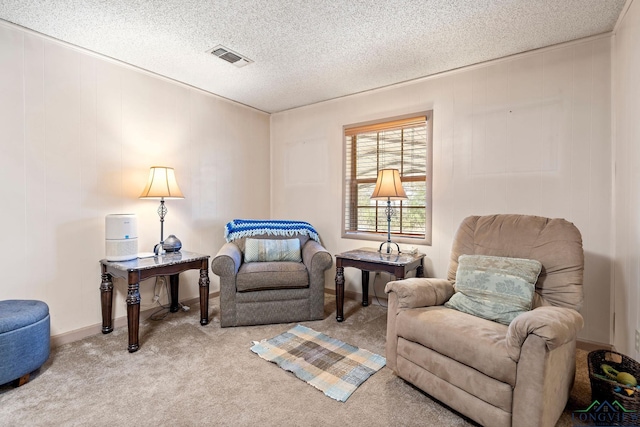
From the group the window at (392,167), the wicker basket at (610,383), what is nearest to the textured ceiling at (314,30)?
the window at (392,167)

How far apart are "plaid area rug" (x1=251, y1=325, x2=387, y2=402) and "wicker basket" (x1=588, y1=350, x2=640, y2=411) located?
3.58 feet

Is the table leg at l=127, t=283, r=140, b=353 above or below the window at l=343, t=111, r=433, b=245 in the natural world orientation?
below

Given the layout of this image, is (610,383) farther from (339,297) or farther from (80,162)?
(80,162)

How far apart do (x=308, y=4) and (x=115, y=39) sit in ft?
4.91

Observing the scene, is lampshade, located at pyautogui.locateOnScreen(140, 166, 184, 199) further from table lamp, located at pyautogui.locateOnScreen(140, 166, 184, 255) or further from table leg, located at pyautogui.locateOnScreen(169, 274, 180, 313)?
table leg, located at pyautogui.locateOnScreen(169, 274, 180, 313)

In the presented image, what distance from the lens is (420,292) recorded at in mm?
1855

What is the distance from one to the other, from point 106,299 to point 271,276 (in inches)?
51.8

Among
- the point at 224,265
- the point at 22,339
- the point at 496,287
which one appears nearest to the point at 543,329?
the point at 496,287

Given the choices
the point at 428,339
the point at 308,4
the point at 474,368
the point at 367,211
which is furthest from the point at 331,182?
the point at 474,368

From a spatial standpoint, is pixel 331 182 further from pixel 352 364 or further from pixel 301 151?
pixel 352 364

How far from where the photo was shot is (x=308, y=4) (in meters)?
1.91

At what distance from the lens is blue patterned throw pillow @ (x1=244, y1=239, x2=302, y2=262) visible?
2982 millimetres

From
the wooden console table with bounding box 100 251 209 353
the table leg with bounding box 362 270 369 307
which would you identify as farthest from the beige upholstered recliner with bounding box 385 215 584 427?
the wooden console table with bounding box 100 251 209 353

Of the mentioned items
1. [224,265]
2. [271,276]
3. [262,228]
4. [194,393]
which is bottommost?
[194,393]
